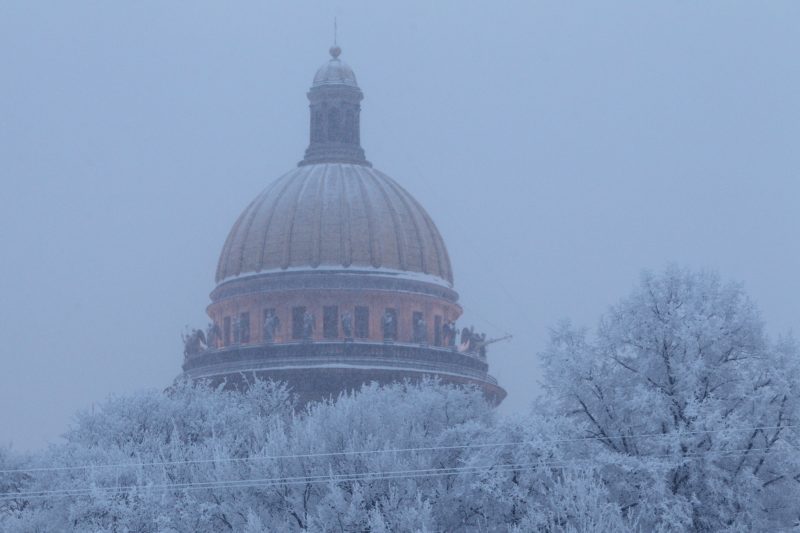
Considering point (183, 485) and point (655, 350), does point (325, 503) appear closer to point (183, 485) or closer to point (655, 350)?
point (183, 485)

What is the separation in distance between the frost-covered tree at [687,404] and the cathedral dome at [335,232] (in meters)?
40.8

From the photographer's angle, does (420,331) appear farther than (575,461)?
Yes

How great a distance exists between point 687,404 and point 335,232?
46.2 metres

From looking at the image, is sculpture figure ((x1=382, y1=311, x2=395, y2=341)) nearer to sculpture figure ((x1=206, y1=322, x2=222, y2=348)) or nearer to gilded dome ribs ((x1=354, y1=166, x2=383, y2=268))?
gilded dome ribs ((x1=354, y1=166, x2=383, y2=268))

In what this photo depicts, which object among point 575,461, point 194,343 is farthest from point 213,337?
point 575,461

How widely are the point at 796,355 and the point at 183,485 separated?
Result: 18402 millimetres

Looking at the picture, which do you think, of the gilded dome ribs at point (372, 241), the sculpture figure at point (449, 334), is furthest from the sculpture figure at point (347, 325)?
the sculpture figure at point (449, 334)

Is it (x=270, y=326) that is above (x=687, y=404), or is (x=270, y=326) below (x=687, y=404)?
above

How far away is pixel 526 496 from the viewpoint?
48969mm

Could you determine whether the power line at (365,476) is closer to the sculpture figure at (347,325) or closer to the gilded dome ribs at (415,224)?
the sculpture figure at (347,325)

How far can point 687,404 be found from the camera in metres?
49.8

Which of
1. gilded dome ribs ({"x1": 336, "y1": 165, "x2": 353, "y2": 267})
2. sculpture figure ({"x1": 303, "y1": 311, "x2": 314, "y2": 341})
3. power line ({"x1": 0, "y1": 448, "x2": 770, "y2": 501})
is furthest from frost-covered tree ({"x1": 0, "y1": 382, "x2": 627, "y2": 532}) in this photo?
gilded dome ribs ({"x1": 336, "y1": 165, "x2": 353, "y2": 267})

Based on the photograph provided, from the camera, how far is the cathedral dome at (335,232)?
309 feet

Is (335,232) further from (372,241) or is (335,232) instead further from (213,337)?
(213,337)
